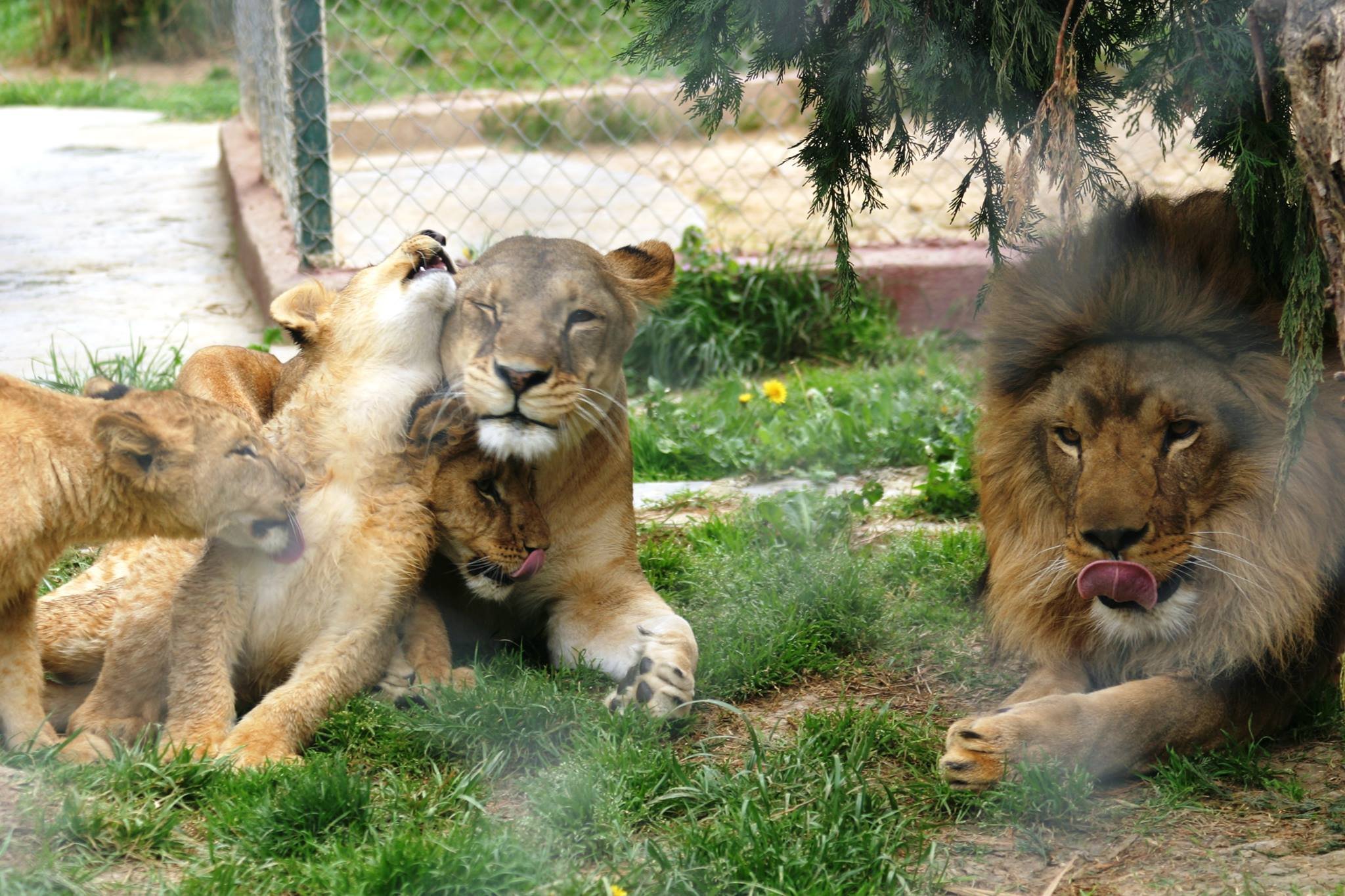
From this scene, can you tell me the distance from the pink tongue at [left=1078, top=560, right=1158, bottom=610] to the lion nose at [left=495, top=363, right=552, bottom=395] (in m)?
1.45

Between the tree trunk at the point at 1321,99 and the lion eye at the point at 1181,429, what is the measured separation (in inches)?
30.7

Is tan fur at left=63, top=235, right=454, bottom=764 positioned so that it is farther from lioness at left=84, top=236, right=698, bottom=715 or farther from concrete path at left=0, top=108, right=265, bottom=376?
concrete path at left=0, top=108, right=265, bottom=376

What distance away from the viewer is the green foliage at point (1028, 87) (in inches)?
119

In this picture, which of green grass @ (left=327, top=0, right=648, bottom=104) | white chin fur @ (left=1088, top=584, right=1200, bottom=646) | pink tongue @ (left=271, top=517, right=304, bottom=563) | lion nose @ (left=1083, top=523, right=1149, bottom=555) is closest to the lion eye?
lion nose @ (left=1083, top=523, right=1149, bottom=555)

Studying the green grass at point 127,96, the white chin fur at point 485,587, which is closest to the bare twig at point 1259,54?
the white chin fur at point 485,587

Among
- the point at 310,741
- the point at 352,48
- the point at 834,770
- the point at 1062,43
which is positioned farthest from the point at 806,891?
the point at 352,48

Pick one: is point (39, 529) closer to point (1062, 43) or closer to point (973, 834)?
point (973, 834)

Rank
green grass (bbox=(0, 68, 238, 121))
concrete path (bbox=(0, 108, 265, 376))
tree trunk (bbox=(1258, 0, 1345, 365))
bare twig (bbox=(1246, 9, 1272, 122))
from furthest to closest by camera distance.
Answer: green grass (bbox=(0, 68, 238, 121))
concrete path (bbox=(0, 108, 265, 376))
bare twig (bbox=(1246, 9, 1272, 122))
tree trunk (bbox=(1258, 0, 1345, 365))

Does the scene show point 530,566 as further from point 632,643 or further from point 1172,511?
point 1172,511

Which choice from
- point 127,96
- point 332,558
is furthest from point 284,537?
point 127,96

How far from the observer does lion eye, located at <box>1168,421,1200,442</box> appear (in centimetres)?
345

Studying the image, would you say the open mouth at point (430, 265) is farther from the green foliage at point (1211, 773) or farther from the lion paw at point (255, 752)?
the green foliage at point (1211, 773)

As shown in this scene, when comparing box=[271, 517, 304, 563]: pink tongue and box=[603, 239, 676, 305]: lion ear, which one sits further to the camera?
box=[603, 239, 676, 305]: lion ear

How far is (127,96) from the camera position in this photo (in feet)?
48.0
